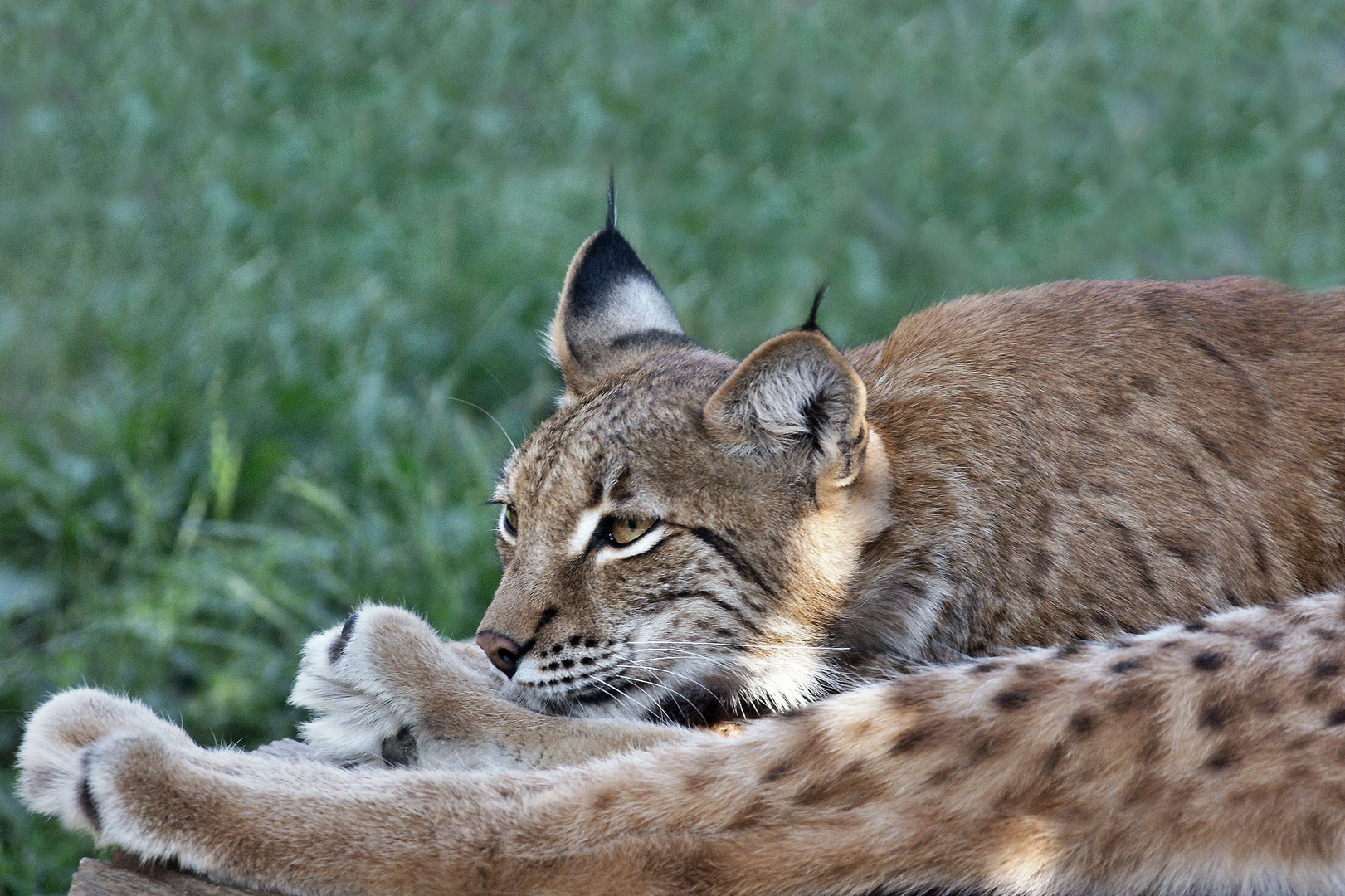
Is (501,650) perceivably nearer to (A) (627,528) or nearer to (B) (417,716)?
(B) (417,716)

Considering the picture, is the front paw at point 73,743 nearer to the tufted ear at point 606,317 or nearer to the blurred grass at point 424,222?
the tufted ear at point 606,317

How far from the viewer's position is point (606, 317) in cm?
438

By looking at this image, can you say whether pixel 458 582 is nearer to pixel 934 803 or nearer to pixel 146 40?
pixel 934 803

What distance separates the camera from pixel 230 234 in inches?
313

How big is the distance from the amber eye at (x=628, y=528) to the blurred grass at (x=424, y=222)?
190cm

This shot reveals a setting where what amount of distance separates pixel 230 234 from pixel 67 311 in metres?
1.12

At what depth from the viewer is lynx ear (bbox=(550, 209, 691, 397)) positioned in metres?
4.27

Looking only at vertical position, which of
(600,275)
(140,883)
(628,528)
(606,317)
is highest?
(600,275)

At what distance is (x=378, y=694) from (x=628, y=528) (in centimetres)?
73

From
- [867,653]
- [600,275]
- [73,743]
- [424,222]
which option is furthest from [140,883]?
[424,222]

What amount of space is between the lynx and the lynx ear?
2 cm

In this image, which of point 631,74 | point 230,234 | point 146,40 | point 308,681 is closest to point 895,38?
point 631,74

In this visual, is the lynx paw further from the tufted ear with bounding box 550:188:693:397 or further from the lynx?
the tufted ear with bounding box 550:188:693:397

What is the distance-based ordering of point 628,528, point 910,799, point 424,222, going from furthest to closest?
point 424,222 < point 628,528 < point 910,799
